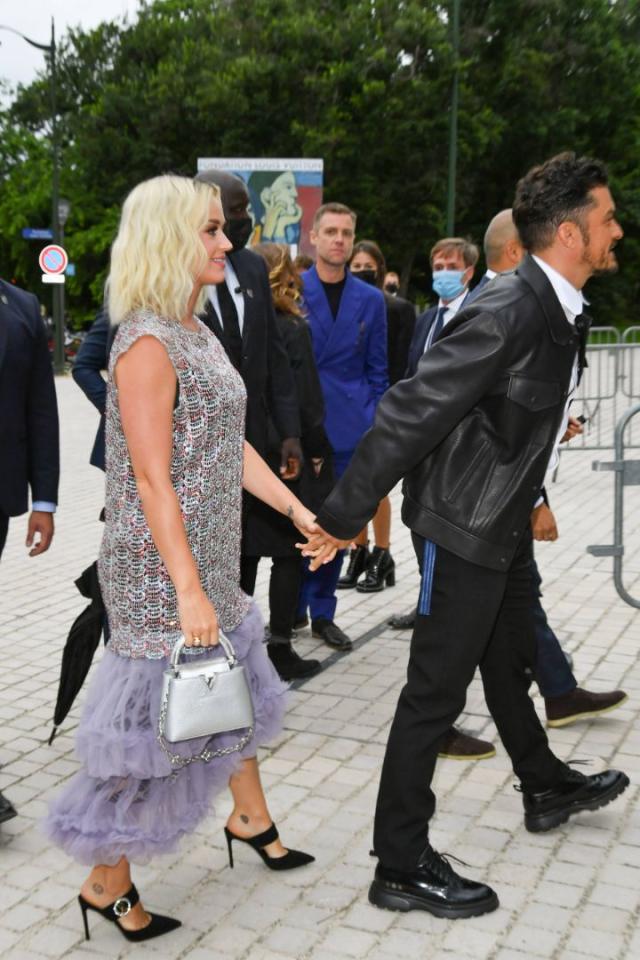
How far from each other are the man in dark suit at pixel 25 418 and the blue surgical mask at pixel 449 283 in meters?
2.39

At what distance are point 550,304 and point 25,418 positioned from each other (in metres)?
1.78

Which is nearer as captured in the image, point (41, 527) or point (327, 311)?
point (41, 527)

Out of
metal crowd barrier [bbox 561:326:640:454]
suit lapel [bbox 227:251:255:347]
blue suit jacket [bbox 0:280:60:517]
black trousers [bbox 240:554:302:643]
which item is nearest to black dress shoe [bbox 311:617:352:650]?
black trousers [bbox 240:554:302:643]

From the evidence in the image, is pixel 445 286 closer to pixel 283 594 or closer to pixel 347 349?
pixel 347 349

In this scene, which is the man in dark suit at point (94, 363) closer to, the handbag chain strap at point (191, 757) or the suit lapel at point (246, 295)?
the suit lapel at point (246, 295)

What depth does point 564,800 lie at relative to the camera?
3.73 metres

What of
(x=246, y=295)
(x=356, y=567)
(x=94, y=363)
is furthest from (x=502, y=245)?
(x=356, y=567)

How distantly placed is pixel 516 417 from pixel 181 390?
0.86 m

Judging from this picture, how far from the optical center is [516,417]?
3.08 m

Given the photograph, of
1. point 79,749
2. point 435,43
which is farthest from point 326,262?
point 435,43

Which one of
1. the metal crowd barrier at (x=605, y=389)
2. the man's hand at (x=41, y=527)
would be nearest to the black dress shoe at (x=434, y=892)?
the man's hand at (x=41, y=527)

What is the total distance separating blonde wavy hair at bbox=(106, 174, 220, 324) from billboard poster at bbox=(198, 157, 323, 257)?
52.9 feet

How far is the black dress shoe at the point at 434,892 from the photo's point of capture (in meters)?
3.23

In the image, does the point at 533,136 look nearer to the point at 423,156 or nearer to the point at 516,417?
the point at 423,156
